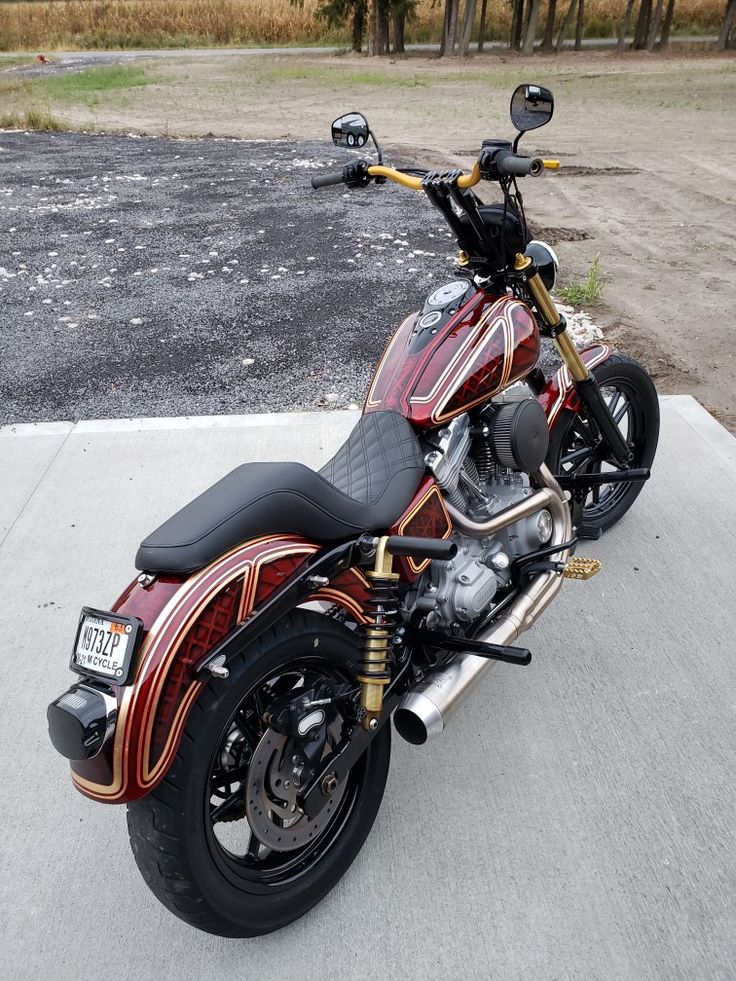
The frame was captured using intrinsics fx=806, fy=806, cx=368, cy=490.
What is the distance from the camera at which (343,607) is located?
1.84 meters

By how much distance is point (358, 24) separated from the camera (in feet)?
83.9

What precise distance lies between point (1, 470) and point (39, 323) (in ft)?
6.73

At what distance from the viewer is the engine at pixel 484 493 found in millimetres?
2174

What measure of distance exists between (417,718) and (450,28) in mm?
26389

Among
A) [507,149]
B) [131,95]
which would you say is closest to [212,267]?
[507,149]

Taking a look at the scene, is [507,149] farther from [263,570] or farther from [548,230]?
[548,230]

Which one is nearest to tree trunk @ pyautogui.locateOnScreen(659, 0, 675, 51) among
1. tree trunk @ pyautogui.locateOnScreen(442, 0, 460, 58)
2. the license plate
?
tree trunk @ pyautogui.locateOnScreen(442, 0, 460, 58)

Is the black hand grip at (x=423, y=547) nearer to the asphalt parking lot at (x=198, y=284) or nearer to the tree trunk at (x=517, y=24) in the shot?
the asphalt parking lot at (x=198, y=284)

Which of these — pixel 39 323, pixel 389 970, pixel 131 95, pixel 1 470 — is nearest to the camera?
pixel 389 970

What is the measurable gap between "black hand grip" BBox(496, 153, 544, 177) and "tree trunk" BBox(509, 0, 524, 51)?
86.6ft

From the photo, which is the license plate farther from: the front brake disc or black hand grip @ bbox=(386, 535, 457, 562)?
black hand grip @ bbox=(386, 535, 457, 562)

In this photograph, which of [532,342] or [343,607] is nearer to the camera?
[343,607]

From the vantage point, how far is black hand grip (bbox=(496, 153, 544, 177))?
83.2 inches

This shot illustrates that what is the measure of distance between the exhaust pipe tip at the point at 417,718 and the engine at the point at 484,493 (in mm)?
279
